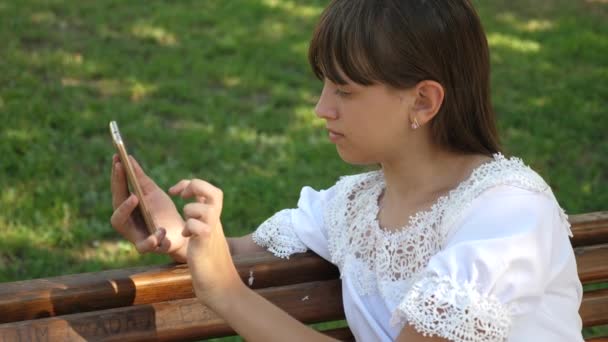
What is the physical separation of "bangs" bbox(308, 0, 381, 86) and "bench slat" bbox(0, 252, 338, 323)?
0.52 meters

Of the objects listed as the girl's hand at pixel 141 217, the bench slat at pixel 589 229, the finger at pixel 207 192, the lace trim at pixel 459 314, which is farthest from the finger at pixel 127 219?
the bench slat at pixel 589 229

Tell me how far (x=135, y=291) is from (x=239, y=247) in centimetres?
46

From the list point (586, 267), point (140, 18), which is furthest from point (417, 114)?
point (140, 18)

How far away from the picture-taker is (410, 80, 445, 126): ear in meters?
1.99

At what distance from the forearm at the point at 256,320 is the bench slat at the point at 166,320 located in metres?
0.15

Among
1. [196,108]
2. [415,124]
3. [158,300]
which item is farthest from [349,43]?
[196,108]

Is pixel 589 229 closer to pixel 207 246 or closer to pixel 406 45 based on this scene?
pixel 406 45

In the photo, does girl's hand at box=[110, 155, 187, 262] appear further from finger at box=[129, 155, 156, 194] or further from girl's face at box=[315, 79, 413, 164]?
girl's face at box=[315, 79, 413, 164]

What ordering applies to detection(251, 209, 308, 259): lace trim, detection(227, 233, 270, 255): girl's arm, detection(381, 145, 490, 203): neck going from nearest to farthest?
1. detection(381, 145, 490, 203): neck
2. detection(251, 209, 308, 259): lace trim
3. detection(227, 233, 270, 255): girl's arm

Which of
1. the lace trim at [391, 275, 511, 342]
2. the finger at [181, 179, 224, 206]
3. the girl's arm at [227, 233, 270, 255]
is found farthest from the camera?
the girl's arm at [227, 233, 270, 255]

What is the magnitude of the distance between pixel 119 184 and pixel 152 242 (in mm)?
243

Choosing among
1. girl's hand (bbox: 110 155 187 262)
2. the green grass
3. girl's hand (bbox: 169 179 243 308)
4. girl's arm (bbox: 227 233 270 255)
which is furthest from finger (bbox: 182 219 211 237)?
the green grass

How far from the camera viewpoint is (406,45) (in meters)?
1.95

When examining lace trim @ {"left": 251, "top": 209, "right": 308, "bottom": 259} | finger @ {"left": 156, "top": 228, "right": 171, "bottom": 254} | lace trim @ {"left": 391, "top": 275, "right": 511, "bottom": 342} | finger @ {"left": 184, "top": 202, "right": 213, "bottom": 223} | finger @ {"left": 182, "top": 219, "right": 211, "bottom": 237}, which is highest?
finger @ {"left": 184, "top": 202, "right": 213, "bottom": 223}
